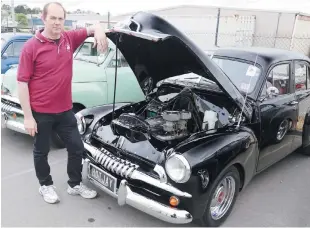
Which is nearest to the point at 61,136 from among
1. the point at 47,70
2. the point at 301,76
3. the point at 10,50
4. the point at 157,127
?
the point at 47,70

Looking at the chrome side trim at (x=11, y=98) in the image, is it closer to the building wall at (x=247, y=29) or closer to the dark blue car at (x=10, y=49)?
the dark blue car at (x=10, y=49)

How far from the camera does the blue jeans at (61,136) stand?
3117mm

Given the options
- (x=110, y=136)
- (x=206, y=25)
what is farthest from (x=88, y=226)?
(x=206, y=25)

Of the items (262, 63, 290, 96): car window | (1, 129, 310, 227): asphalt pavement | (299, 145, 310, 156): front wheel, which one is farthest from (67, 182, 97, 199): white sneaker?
(299, 145, 310, 156): front wheel

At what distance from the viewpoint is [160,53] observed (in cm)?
353

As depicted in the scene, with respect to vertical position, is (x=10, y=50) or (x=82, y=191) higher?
(x=10, y=50)

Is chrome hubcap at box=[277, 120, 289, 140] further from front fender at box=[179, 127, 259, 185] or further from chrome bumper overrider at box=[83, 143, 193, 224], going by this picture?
chrome bumper overrider at box=[83, 143, 193, 224]

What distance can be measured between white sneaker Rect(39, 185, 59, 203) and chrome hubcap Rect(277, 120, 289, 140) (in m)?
2.56

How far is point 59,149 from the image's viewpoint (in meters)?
4.82

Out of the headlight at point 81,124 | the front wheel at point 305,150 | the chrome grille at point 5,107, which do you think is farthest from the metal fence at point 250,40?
the headlight at point 81,124

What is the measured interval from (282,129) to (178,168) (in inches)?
70.4

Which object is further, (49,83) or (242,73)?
(242,73)

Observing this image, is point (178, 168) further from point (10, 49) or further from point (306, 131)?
point (10, 49)

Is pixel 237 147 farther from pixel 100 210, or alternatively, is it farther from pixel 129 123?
pixel 100 210
